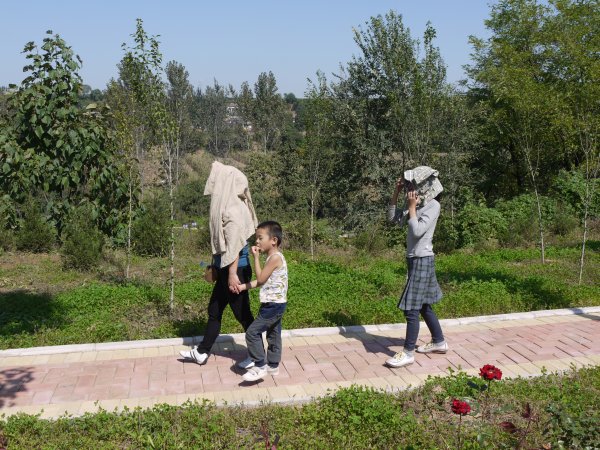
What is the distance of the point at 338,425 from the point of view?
3977 millimetres

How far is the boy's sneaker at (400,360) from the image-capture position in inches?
200

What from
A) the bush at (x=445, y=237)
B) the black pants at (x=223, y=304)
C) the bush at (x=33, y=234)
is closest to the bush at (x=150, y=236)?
the bush at (x=33, y=234)

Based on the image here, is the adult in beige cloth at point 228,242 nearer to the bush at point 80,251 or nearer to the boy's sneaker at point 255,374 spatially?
the boy's sneaker at point 255,374

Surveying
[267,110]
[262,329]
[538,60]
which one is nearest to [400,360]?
[262,329]

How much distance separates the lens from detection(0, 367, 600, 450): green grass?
3.69 m

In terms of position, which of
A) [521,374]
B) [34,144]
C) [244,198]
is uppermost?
[34,144]

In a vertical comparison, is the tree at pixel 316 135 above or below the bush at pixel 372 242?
above

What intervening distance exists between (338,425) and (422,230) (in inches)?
76.2

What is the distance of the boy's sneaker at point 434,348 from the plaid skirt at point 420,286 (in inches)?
22.0

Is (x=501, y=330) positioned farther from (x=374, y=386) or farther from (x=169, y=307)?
(x=169, y=307)

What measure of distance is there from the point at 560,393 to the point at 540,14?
74.2 feet

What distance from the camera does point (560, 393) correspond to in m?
4.52

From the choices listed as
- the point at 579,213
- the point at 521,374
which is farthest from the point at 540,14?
the point at 521,374

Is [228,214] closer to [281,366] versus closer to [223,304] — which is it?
[223,304]
